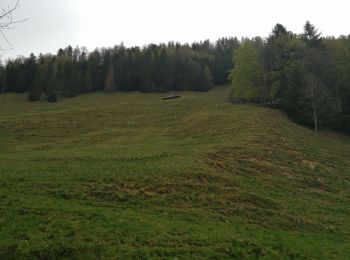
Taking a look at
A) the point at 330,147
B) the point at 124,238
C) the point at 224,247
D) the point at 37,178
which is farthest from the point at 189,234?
the point at 330,147

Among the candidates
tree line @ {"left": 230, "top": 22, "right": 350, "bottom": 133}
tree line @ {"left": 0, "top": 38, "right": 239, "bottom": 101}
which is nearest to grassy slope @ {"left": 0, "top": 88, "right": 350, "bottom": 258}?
tree line @ {"left": 230, "top": 22, "right": 350, "bottom": 133}

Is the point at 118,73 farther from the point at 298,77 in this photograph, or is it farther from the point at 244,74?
the point at 298,77

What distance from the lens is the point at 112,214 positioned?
61.8 feet

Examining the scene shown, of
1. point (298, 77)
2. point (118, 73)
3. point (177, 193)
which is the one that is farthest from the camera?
point (118, 73)

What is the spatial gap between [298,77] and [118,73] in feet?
241

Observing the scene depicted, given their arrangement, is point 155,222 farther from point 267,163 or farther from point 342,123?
point 342,123

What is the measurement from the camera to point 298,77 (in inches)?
2329

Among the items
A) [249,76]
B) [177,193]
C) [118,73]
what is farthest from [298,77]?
[118,73]

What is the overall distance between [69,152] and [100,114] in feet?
104

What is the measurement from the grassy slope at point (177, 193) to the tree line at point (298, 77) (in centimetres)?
779

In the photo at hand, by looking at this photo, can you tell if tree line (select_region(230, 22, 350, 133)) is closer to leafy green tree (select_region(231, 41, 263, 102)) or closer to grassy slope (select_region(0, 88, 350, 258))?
leafy green tree (select_region(231, 41, 263, 102))

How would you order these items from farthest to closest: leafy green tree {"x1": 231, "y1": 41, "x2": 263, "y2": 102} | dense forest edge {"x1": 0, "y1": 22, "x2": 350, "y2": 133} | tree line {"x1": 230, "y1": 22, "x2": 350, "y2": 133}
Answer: leafy green tree {"x1": 231, "y1": 41, "x2": 263, "y2": 102} < dense forest edge {"x1": 0, "y1": 22, "x2": 350, "y2": 133} < tree line {"x1": 230, "y1": 22, "x2": 350, "y2": 133}

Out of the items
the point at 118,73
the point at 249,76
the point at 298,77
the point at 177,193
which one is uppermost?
the point at 118,73

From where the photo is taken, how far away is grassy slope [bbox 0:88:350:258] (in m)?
16.2
